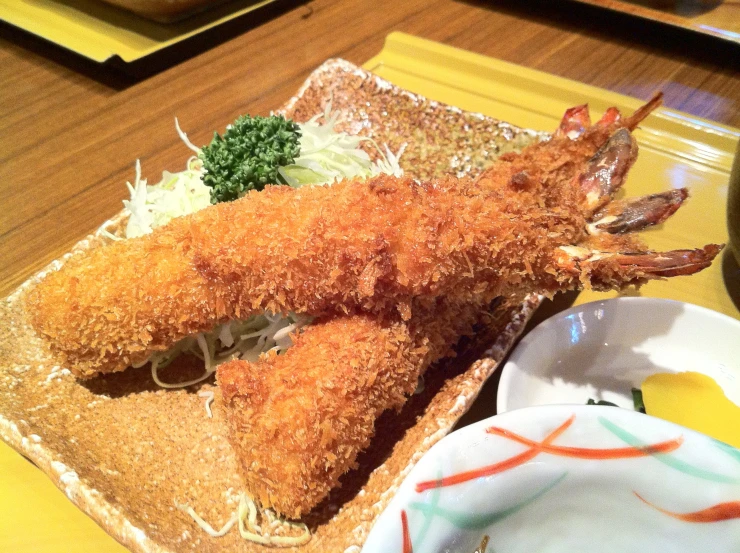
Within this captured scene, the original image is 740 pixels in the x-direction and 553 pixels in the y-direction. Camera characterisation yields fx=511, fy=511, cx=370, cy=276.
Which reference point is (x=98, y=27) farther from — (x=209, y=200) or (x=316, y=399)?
(x=316, y=399)

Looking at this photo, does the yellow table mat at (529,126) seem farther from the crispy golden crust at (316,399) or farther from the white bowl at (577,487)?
the white bowl at (577,487)

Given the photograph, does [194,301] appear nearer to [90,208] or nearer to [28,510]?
[28,510]

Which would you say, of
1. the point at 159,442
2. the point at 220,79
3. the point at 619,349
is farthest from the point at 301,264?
the point at 220,79

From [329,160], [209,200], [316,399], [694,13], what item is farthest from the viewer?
[694,13]

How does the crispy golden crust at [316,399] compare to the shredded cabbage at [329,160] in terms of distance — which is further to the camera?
the shredded cabbage at [329,160]

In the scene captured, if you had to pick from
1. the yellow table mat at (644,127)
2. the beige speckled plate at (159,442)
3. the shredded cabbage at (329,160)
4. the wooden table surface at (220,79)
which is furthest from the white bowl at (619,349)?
the wooden table surface at (220,79)

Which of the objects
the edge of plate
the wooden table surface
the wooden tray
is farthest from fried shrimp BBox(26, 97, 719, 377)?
the wooden tray
